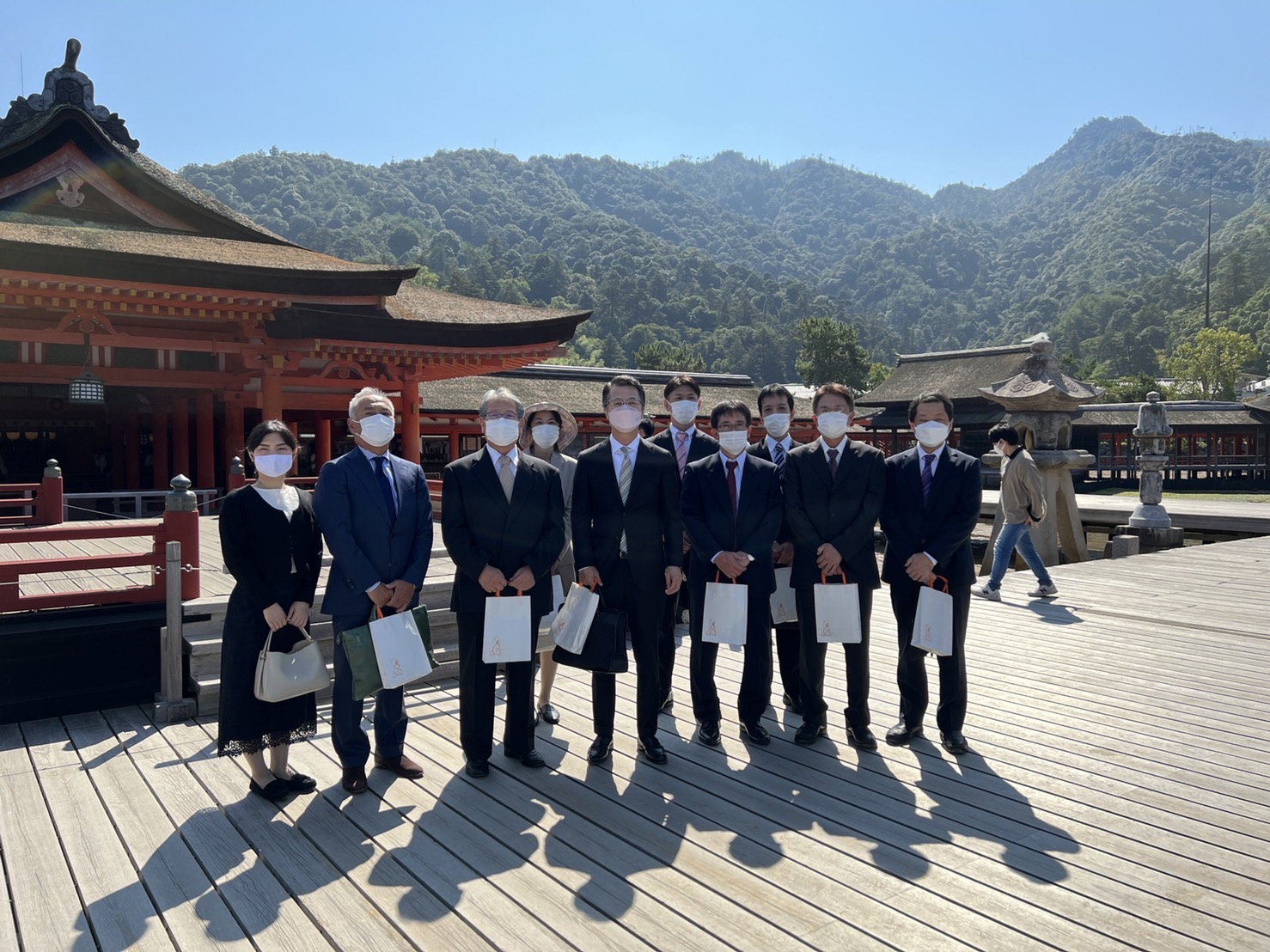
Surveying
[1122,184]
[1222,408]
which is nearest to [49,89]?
[1222,408]

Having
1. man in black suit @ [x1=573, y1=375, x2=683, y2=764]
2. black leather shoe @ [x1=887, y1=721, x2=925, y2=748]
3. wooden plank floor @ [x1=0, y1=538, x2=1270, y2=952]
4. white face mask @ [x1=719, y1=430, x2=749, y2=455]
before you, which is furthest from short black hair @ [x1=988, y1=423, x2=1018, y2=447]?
man in black suit @ [x1=573, y1=375, x2=683, y2=764]

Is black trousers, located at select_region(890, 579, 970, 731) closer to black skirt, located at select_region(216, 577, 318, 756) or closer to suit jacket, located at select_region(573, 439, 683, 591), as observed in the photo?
suit jacket, located at select_region(573, 439, 683, 591)

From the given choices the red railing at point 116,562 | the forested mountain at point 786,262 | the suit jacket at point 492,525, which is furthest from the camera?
the forested mountain at point 786,262

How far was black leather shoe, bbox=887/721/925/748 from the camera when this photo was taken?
5027mm

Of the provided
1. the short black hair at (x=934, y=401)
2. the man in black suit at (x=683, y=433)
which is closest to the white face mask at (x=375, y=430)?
the man in black suit at (x=683, y=433)

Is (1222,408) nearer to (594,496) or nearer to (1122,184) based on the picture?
(594,496)

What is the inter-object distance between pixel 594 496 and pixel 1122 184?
222715mm

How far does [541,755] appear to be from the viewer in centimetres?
491

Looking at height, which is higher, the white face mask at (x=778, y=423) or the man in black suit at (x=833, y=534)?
the white face mask at (x=778, y=423)

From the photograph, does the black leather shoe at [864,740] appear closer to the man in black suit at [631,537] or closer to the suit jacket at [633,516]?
the man in black suit at [631,537]

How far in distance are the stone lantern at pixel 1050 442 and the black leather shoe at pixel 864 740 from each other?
9856 millimetres

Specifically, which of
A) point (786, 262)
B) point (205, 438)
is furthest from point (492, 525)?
point (786, 262)

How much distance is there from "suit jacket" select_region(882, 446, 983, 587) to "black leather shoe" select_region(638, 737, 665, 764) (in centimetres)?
166

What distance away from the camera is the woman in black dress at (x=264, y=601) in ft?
14.0
